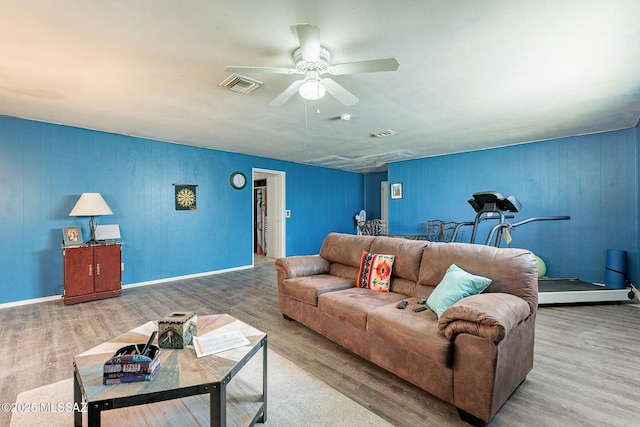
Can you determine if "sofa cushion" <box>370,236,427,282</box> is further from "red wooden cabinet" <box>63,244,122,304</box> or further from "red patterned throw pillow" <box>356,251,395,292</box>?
"red wooden cabinet" <box>63,244,122,304</box>

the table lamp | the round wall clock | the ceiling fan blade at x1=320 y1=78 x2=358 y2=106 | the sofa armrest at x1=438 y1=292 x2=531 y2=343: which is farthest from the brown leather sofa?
the round wall clock

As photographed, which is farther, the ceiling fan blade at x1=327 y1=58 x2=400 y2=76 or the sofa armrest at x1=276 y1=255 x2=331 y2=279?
the sofa armrest at x1=276 y1=255 x2=331 y2=279

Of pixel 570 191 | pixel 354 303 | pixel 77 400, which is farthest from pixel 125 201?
pixel 570 191

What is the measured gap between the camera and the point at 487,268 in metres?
2.21

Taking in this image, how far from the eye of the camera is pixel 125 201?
4.64 meters

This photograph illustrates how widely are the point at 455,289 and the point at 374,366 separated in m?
0.90

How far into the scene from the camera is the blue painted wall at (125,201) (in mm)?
3793

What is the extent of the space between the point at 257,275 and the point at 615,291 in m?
5.38

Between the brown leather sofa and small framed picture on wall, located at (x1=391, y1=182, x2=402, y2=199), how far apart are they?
13.9 feet

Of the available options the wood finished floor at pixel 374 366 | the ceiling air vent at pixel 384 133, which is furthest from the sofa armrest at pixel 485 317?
the ceiling air vent at pixel 384 133

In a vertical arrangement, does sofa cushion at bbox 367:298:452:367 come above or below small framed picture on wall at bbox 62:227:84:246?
below

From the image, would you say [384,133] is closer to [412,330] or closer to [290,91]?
[290,91]

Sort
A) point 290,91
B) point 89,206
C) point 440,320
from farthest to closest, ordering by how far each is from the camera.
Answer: point 89,206, point 290,91, point 440,320

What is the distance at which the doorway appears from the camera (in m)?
7.01
